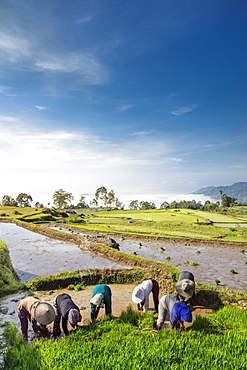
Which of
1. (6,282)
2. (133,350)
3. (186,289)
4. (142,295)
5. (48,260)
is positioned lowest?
(48,260)

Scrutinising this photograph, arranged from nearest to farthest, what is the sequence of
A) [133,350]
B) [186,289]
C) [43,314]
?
1. [133,350]
2. [43,314]
3. [186,289]

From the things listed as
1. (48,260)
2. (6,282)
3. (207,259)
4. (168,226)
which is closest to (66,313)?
(6,282)

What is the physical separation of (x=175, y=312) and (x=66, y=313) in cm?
319

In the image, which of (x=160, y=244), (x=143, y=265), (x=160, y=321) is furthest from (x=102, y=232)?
(x=160, y=321)

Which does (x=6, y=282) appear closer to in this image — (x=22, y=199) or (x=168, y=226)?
(x=168, y=226)

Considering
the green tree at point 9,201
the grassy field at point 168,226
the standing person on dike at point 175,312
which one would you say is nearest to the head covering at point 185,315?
the standing person on dike at point 175,312

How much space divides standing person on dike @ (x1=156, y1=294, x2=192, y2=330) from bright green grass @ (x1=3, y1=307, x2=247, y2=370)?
284 millimetres

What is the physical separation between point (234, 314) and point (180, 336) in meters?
3.22

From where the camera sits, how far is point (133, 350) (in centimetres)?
570

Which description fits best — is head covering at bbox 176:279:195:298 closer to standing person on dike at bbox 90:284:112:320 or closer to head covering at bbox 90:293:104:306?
standing person on dike at bbox 90:284:112:320

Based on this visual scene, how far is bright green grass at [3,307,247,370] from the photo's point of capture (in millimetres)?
5176

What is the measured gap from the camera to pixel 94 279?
46.4 feet

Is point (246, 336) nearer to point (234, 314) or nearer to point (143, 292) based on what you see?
point (234, 314)

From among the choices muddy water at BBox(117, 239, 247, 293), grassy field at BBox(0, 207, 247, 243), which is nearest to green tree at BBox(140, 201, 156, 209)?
grassy field at BBox(0, 207, 247, 243)
